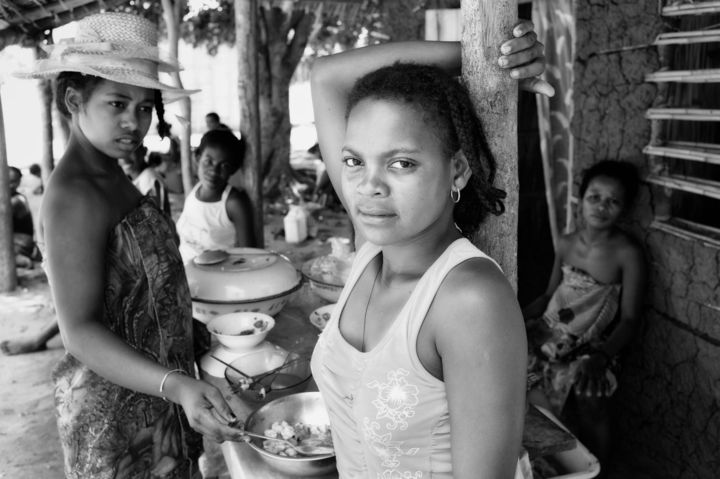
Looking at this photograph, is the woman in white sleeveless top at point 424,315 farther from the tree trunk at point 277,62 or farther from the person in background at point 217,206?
the tree trunk at point 277,62

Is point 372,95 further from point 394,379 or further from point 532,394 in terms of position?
point 532,394

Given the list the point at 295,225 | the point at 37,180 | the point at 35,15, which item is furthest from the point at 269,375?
the point at 37,180

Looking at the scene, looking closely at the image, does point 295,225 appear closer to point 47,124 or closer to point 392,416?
point 47,124

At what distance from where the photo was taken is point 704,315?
2736mm

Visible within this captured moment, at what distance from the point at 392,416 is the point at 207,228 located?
305 cm

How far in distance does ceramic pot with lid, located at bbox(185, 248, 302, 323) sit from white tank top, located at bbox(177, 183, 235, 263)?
129 cm

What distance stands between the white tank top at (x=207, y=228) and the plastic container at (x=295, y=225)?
306 centimetres

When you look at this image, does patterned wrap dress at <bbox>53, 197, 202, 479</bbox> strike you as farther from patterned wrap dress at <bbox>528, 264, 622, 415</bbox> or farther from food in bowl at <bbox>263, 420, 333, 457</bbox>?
patterned wrap dress at <bbox>528, 264, 622, 415</bbox>

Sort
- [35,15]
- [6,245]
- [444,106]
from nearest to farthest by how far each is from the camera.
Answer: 1. [444,106]
2. [35,15]
3. [6,245]

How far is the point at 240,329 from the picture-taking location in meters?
2.30

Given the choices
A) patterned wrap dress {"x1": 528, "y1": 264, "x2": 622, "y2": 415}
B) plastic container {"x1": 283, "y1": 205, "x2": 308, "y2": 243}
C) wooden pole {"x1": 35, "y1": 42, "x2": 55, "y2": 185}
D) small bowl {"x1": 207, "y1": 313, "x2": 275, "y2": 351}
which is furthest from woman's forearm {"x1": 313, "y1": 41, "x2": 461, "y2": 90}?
wooden pole {"x1": 35, "y1": 42, "x2": 55, "y2": 185}

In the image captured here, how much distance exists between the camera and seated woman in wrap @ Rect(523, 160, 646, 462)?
2.97 meters

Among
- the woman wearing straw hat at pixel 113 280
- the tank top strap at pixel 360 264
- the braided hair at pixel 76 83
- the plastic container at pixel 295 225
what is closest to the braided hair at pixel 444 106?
the tank top strap at pixel 360 264

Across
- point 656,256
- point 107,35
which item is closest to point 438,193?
point 107,35
